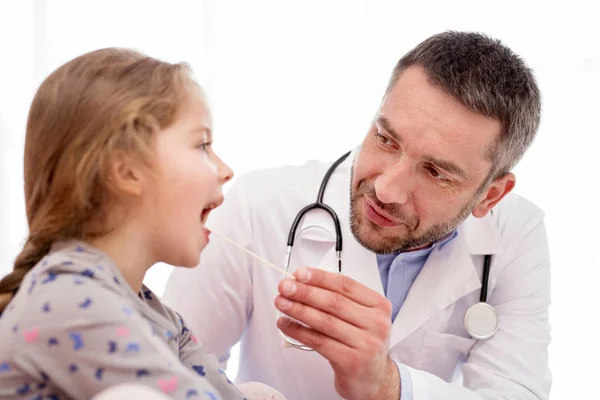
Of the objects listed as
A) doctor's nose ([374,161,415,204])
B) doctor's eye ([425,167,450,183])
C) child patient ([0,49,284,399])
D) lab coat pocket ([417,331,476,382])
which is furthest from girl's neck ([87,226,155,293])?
lab coat pocket ([417,331,476,382])

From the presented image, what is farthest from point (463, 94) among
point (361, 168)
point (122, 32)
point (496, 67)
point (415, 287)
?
point (122, 32)

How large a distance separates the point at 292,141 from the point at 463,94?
995 mm

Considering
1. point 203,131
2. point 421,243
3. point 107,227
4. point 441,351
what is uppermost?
point 203,131

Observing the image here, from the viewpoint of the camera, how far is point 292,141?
7.76ft

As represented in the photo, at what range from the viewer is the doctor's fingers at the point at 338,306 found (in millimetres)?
1162

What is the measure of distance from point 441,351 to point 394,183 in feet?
1.47

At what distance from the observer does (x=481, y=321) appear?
5.30 ft

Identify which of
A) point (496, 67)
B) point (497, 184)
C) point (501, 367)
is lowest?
point (501, 367)

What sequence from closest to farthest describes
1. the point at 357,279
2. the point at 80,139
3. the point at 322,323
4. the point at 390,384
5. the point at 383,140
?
the point at 80,139
the point at 322,323
the point at 390,384
the point at 383,140
the point at 357,279

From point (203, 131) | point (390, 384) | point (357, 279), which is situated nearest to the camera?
point (203, 131)

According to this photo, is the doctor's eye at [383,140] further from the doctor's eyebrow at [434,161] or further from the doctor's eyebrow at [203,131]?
the doctor's eyebrow at [203,131]

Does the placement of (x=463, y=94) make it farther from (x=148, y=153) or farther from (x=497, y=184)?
(x=148, y=153)

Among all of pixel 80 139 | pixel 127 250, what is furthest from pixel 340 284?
pixel 80 139

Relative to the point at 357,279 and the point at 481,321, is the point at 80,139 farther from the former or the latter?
the point at 481,321
